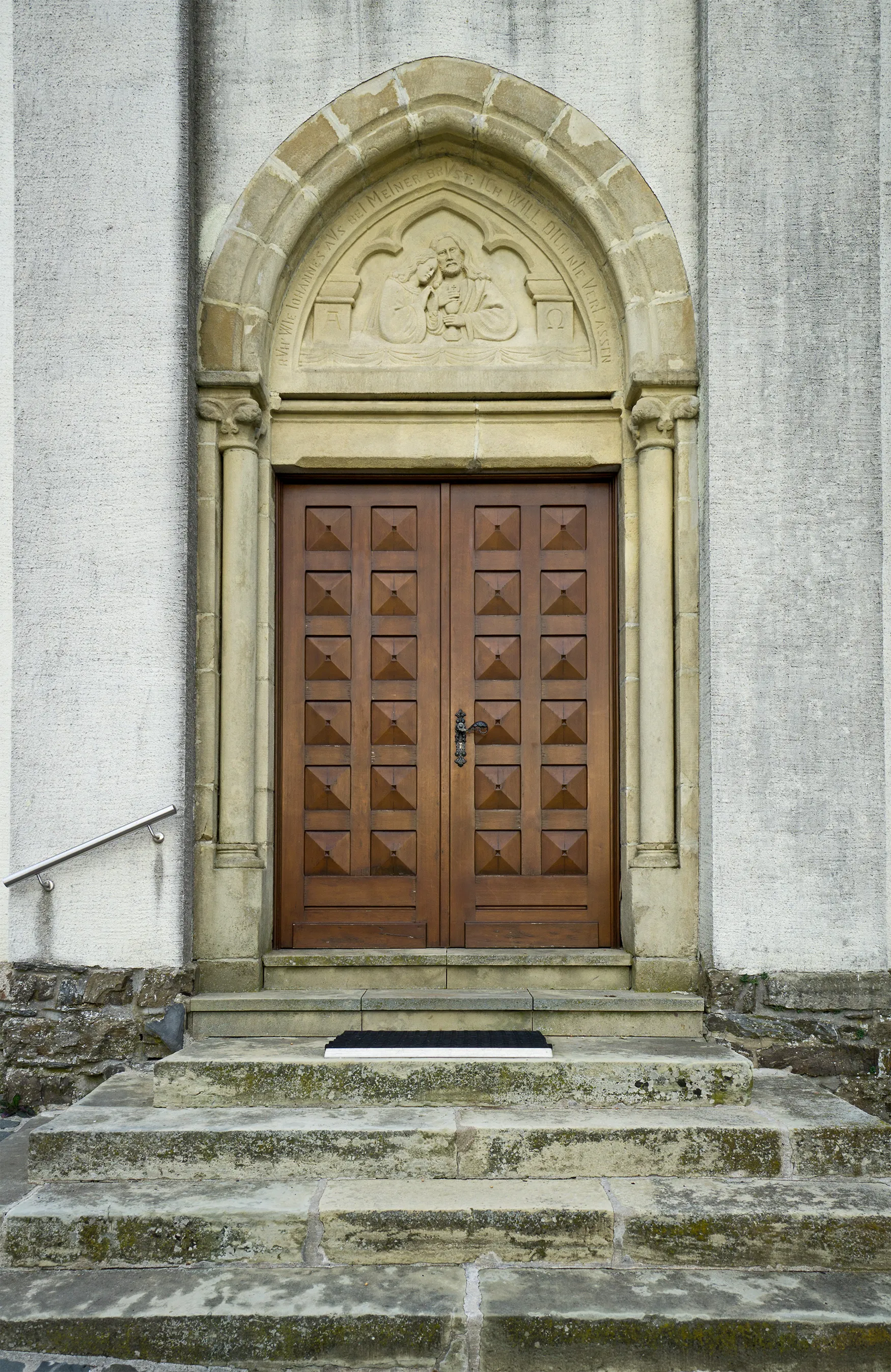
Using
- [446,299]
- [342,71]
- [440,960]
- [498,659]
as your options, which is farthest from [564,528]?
[342,71]

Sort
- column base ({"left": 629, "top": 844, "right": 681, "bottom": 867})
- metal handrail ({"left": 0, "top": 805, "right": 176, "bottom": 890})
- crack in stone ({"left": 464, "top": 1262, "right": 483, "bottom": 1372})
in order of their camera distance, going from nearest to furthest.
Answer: crack in stone ({"left": 464, "top": 1262, "right": 483, "bottom": 1372}) < metal handrail ({"left": 0, "top": 805, "right": 176, "bottom": 890}) < column base ({"left": 629, "top": 844, "right": 681, "bottom": 867})

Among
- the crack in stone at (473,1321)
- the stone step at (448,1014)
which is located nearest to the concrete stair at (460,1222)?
the crack in stone at (473,1321)

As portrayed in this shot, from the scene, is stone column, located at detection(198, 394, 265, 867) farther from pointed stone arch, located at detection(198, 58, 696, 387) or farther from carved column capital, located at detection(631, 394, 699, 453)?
carved column capital, located at detection(631, 394, 699, 453)

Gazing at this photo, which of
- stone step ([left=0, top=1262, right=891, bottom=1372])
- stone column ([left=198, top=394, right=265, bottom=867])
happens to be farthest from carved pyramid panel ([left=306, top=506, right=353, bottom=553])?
stone step ([left=0, top=1262, right=891, bottom=1372])

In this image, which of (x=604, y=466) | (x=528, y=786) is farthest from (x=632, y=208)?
(x=528, y=786)

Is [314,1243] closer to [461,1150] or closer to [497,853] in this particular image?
[461,1150]

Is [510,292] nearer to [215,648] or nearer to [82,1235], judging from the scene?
[215,648]

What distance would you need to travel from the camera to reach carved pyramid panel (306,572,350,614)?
5.42 metres

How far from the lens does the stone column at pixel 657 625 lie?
16.4ft

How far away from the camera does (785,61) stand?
486 cm

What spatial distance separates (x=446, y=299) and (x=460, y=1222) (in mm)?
4079

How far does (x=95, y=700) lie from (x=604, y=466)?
102 inches

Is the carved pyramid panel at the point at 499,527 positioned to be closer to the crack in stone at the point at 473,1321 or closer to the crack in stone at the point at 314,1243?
the crack in stone at the point at 314,1243

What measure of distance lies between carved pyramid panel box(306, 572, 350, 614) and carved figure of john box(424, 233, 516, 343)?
4.24 ft
